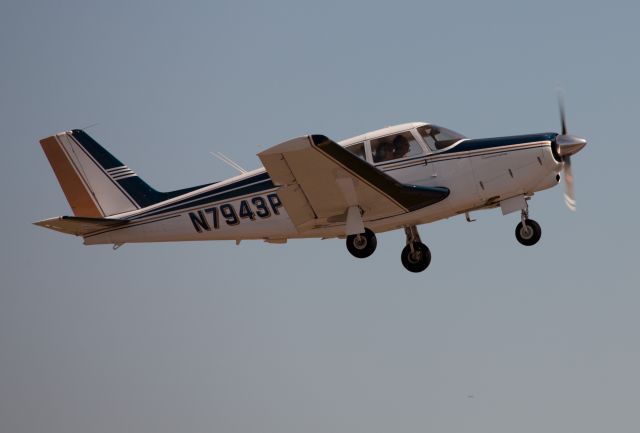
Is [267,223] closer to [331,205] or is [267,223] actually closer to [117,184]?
[331,205]

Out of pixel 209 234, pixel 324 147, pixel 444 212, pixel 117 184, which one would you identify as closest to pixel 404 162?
pixel 444 212

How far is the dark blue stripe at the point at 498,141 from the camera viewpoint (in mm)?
17939

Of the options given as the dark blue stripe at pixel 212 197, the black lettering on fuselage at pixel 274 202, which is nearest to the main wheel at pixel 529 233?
the black lettering on fuselage at pixel 274 202

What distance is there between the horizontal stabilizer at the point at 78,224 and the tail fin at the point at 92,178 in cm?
89

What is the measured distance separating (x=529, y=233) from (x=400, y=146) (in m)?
2.65

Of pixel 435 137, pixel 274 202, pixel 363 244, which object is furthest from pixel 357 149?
pixel 274 202

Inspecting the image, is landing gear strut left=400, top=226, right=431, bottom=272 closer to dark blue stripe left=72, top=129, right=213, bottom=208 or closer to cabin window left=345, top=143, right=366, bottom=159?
cabin window left=345, top=143, right=366, bottom=159

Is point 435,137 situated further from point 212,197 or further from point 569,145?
point 212,197

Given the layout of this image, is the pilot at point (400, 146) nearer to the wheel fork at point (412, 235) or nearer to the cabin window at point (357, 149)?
the cabin window at point (357, 149)

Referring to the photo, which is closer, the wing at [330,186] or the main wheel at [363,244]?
the wing at [330,186]

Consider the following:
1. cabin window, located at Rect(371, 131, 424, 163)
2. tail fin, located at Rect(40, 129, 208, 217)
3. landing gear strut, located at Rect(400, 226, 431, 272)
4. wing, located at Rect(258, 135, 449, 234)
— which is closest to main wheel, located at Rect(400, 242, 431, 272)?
landing gear strut, located at Rect(400, 226, 431, 272)

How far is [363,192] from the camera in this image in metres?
17.7

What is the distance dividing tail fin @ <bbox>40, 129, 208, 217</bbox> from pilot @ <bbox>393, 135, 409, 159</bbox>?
198 inches

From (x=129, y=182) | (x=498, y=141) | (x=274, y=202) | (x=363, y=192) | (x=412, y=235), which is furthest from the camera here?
(x=129, y=182)
